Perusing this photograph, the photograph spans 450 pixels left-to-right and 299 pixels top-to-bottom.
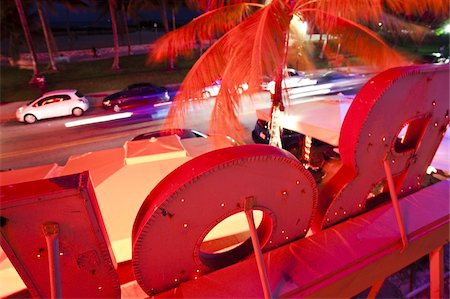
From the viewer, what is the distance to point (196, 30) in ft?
19.7

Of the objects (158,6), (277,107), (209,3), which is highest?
(158,6)

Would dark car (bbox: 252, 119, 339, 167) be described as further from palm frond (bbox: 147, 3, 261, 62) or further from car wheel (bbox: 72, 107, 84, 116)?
car wheel (bbox: 72, 107, 84, 116)

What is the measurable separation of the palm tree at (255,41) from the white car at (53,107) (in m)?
12.3

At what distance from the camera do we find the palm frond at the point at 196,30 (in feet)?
19.1

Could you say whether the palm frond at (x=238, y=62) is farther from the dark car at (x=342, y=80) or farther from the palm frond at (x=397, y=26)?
the dark car at (x=342, y=80)

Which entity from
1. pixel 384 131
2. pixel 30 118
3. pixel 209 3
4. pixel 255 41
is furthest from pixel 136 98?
pixel 384 131

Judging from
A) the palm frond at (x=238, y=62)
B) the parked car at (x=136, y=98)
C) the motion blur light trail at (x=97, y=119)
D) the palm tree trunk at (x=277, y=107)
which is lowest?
the motion blur light trail at (x=97, y=119)

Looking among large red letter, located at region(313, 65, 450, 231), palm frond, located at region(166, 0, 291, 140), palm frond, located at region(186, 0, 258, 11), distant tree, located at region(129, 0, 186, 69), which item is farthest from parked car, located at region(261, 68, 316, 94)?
distant tree, located at region(129, 0, 186, 69)

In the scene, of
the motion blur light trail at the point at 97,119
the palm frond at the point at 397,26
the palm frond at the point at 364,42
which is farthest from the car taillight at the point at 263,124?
the motion blur light trail at the point at 97,119

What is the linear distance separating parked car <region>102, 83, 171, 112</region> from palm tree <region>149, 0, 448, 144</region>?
38.0 ft

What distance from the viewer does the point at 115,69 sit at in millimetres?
26391

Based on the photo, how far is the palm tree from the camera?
13.4ft

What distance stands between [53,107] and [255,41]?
15.3m

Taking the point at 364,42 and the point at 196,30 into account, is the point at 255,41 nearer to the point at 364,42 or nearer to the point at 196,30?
the point at 196,30
